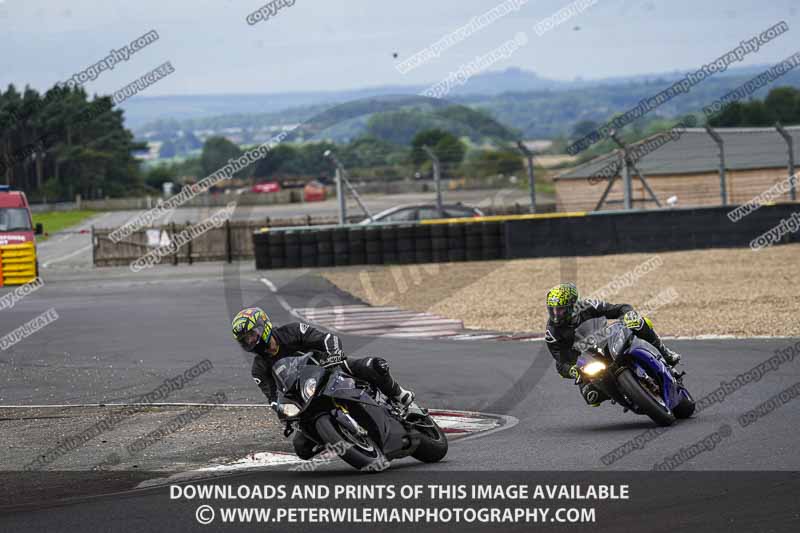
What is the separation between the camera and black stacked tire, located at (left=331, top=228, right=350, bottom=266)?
3077cm

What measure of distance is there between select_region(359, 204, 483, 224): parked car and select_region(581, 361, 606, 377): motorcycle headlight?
23572 mm

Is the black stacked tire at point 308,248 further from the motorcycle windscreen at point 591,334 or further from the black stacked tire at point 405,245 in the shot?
the motorcycle windscreen at point 591,334

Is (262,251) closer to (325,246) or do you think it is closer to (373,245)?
(325,246)

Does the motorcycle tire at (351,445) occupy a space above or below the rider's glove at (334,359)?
below

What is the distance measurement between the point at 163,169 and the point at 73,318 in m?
115

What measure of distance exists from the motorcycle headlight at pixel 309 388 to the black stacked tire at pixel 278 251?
23147mm

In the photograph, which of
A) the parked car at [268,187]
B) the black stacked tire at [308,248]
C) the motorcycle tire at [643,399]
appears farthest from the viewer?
the parked car at [268,187]

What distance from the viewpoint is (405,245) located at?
30.4 meters

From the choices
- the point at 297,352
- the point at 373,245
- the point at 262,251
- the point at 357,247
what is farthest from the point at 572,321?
Answer: the point at 262,251

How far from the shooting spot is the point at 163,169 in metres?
135

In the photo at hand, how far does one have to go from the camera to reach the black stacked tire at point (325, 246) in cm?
3086

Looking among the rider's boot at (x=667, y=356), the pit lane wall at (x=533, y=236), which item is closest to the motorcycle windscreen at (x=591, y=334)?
the rider's boot at (x=667, y=356)

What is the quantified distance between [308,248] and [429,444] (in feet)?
73.4

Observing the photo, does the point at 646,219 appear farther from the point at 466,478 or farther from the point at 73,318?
the point at 466,478
